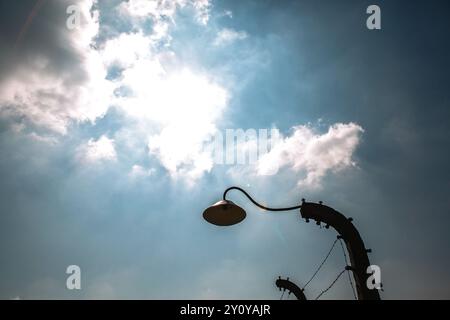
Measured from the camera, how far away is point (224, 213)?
6258 mm

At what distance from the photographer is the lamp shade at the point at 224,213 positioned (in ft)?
20.3

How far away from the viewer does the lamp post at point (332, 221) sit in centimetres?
625

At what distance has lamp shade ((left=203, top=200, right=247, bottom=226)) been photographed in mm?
6184

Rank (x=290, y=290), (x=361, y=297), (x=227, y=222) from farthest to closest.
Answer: (x=290, y=290) < (x=361, y=297) < (x=227, y=222)

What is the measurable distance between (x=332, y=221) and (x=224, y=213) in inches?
164

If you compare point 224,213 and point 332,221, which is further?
point 332,221

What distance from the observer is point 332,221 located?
8492mm

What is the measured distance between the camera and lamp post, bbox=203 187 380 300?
6.25 meters
